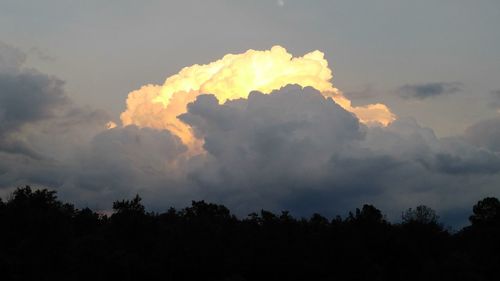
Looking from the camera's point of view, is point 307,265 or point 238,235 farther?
point 238,235

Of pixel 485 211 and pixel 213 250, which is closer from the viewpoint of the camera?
pixel 213 250

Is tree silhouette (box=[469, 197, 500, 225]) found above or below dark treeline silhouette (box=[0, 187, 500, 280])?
above

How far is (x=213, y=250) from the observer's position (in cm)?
6881

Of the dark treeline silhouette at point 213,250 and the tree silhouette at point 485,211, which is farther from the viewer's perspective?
the tree silhouette at point 485,211

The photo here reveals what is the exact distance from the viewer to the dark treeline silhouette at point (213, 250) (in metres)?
63.4

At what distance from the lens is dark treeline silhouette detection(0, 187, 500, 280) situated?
208 ft

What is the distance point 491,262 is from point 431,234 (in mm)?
6763

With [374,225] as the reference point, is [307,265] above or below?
below

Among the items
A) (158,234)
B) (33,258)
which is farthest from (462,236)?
(33,258)

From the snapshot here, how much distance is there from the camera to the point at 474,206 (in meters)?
94.0

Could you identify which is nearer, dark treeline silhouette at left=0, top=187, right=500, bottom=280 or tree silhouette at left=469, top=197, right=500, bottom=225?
dark treeline silhouette at left=0, top=187, right=500, bottom=280

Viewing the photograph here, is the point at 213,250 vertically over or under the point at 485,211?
under

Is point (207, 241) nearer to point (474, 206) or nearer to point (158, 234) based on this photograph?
point (158, 234)

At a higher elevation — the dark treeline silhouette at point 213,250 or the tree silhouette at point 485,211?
the tree silhouette at point 485,211
